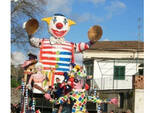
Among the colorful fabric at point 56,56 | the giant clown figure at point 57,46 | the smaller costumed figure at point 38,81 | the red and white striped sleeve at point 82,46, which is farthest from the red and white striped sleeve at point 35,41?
the red and white striped sleeve at point 82,46

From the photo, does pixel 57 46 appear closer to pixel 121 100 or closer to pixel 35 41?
pixel 35 41

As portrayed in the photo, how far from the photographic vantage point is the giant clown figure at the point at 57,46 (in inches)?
277

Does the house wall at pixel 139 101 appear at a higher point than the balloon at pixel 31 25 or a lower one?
lower

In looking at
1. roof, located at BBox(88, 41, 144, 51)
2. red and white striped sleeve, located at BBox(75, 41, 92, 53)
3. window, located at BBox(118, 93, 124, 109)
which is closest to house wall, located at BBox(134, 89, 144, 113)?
window, located at BBox(118, 93, 124, 109)

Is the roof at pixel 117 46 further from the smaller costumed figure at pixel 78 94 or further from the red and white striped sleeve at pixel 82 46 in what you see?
the smaller costumed figure at pixel 78 94

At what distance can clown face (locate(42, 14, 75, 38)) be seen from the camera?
7059 millimetres

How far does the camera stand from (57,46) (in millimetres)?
7113

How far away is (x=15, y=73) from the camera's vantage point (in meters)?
11.0

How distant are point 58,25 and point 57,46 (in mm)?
482

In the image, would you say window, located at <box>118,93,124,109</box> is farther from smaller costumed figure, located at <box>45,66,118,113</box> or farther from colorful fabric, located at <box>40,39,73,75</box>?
smaller costumed figure, located at <box>45,66,118,113</box>

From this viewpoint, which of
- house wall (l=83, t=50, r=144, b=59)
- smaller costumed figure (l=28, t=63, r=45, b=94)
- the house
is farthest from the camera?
house wall (l=83, t=50, r=144, b=59)

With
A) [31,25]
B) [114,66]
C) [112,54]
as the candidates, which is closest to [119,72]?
[114,66]
